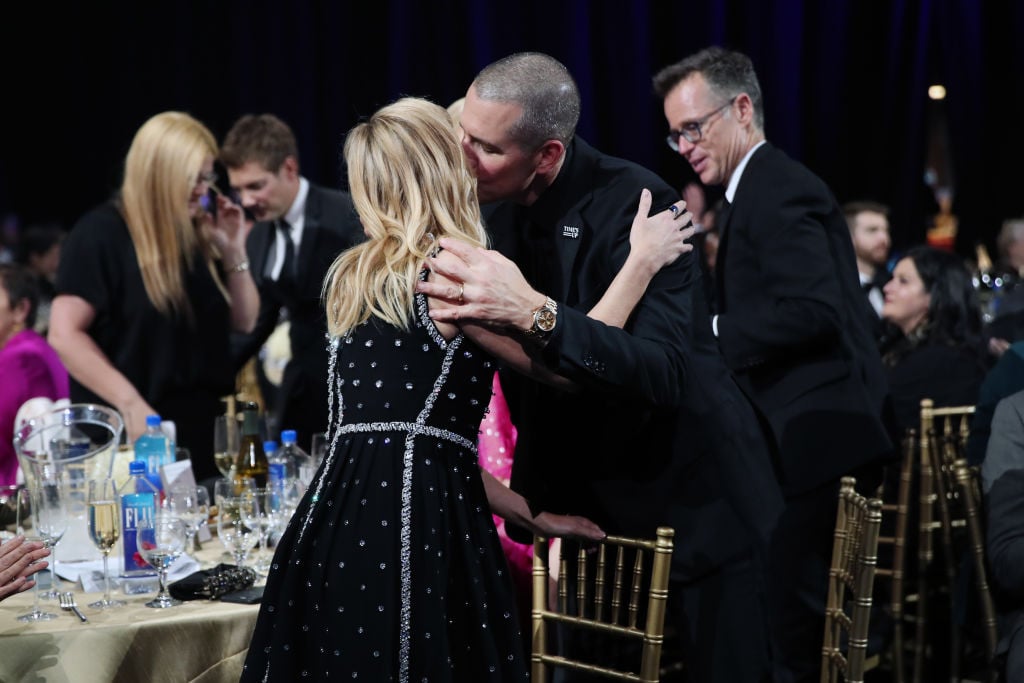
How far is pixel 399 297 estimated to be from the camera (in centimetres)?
198

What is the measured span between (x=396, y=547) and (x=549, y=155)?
32.6 inches

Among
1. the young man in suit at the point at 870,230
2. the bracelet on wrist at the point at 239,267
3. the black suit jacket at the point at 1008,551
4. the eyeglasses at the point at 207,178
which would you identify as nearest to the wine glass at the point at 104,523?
the eyeglasses at the point at 207,178

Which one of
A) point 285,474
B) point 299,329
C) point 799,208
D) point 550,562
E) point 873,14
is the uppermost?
point 873,14

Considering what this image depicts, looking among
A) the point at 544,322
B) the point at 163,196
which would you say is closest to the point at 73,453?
the point at 163,196

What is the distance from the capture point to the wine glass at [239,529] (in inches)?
95.0

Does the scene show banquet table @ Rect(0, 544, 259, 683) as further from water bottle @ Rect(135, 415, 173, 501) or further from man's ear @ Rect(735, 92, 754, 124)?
man's ear @ Rect(735, 92, 754, 124)

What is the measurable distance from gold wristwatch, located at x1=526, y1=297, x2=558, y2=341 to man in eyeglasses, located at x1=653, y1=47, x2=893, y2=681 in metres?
1.28

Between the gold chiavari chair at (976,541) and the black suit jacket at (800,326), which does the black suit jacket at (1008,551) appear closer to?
the gold chiavari chair at (976,541)

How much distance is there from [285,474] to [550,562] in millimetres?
608

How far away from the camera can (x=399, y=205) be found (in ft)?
6.61

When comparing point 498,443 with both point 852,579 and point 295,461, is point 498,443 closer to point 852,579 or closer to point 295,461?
point 295,461

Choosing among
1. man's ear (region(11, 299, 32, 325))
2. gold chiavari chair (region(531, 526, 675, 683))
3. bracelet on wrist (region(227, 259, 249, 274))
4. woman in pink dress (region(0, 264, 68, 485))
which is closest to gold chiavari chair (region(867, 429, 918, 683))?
gold chiavari chair (region(531, 526, 675, 683))

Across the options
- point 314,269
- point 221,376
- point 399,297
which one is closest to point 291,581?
point 399,297

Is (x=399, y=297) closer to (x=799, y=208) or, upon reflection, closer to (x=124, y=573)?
(x=124, y=573)
